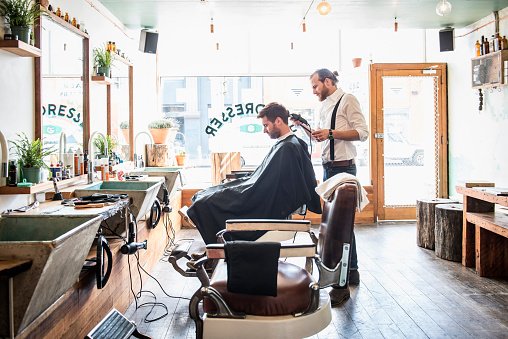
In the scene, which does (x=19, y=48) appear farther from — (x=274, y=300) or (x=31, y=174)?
(x=274, y=300)

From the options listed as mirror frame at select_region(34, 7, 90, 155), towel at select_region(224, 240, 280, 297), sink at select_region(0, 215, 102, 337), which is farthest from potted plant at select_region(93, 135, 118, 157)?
towel at select_region(224, 240, 280, 297)

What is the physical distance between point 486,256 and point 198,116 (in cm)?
399

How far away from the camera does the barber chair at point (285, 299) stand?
1794mm

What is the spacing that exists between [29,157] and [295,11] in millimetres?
3204

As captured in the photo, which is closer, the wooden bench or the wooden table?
the wooden table

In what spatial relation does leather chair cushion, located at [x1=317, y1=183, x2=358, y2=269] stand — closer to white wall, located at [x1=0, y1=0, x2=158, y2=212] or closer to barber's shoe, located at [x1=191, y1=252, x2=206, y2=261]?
barber's shoe, located at [x1=191, y1=252, x2=206, y2=261]

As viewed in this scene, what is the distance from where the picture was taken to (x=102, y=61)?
398cm

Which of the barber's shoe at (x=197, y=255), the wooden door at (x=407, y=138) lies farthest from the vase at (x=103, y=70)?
the wooden door at (x=407, y=138)

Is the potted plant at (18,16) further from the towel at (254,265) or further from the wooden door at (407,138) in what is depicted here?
the wooden door at (407,138)

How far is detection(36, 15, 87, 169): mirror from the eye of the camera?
Result: 118 inches

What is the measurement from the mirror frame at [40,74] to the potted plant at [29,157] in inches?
8.1

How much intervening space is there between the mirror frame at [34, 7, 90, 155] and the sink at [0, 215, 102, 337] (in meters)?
0.94

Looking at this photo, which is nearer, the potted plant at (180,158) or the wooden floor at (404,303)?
the wooden floor at (404,303)

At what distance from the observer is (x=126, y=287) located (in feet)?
10.5
